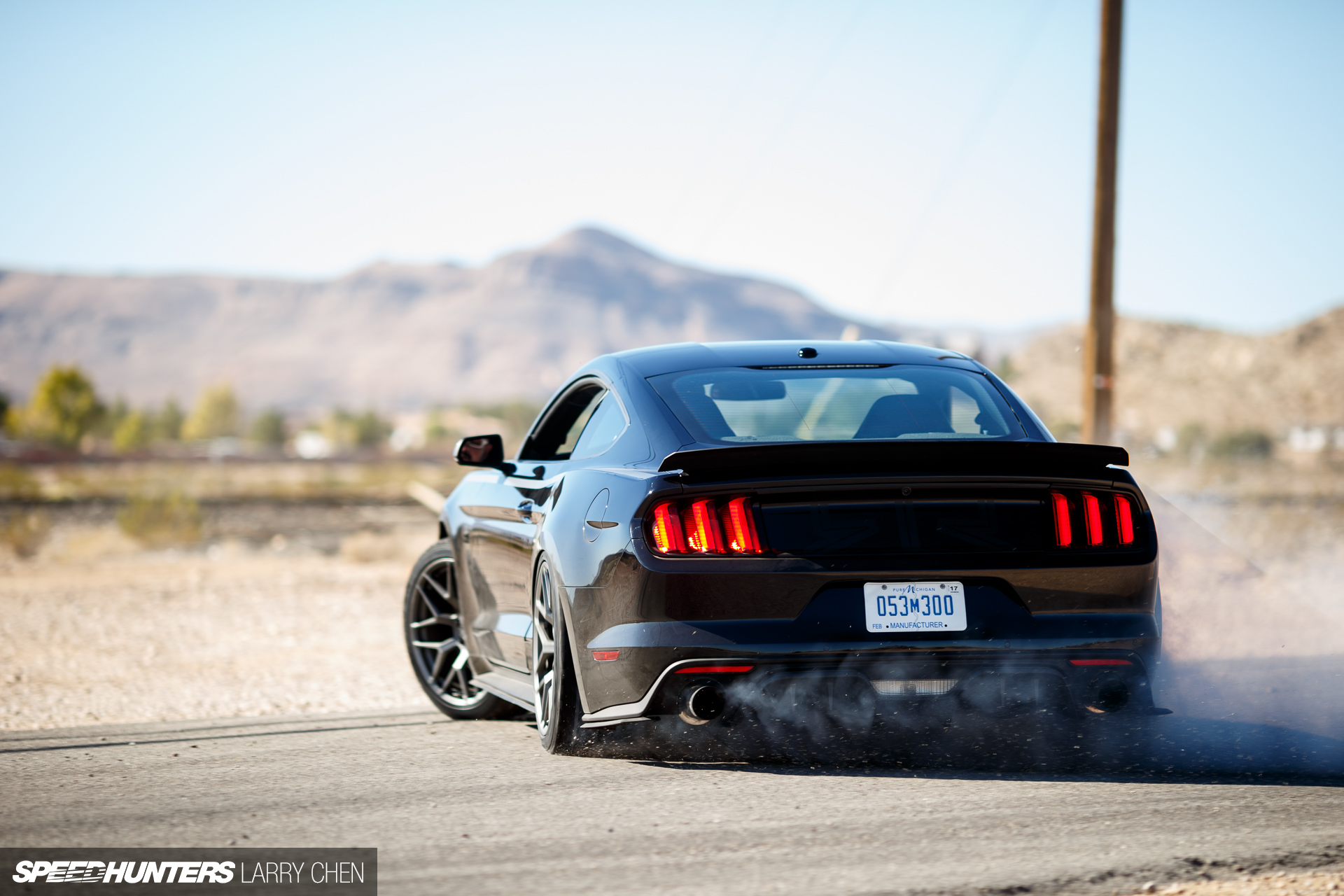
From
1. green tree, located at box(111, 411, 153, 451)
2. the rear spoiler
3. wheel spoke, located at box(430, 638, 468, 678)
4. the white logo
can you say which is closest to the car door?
wheel spoke, located at box(430, 638, 468, 678)

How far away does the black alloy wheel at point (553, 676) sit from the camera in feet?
17.4

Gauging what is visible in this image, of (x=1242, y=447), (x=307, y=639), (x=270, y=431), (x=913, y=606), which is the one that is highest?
(x=913, y=606)

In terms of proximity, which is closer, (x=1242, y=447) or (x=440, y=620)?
(x=440, y=620)

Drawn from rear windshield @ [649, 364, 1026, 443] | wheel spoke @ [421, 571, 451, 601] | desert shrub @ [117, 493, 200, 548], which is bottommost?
desert shrub @ [117, 493, 200, 548]

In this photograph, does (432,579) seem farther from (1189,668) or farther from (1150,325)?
(1150,325)

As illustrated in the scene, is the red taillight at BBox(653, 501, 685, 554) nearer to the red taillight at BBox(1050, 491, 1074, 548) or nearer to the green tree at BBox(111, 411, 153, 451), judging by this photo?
the red taillight at BBox(1050, 491, 1074, 548)

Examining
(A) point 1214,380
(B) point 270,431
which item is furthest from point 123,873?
(B) point 270,431

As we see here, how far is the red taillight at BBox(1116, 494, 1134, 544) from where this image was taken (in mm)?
5168

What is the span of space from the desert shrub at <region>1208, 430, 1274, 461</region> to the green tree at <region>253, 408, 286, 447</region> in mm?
98457

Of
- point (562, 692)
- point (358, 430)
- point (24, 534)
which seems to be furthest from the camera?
point (358, 430)

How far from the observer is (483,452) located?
6754mm

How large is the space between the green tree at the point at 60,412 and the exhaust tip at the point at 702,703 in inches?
4825

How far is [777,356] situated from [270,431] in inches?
5727

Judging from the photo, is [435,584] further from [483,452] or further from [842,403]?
[842,403]
